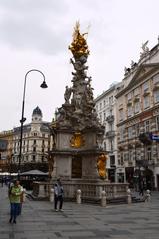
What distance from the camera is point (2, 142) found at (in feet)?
64.4

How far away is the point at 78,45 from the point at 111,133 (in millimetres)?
40273

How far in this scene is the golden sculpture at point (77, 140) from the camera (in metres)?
25.7

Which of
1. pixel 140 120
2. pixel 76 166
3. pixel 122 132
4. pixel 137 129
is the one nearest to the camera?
pixel 76 166

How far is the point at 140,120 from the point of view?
2090 inches

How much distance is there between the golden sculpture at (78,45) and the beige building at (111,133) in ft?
115

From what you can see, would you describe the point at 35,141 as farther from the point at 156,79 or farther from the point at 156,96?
the point at 156,79

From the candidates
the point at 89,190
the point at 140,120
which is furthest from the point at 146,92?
the point at 89,190

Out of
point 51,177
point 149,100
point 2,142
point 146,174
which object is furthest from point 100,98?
point 2,142

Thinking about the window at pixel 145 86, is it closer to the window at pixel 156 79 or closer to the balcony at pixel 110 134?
the window at pixel 156 79

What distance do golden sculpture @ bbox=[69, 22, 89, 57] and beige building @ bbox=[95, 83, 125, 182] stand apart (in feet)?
115

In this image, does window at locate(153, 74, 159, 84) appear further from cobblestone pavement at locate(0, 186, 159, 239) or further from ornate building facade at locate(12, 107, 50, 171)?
ornate building facade at locate(12, 107, 50, 171)

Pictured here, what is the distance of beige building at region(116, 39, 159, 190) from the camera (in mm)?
48062

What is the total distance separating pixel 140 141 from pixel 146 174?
568cm

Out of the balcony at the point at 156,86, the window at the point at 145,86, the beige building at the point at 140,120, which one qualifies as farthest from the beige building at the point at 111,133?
the balcony at the point at 156,86
